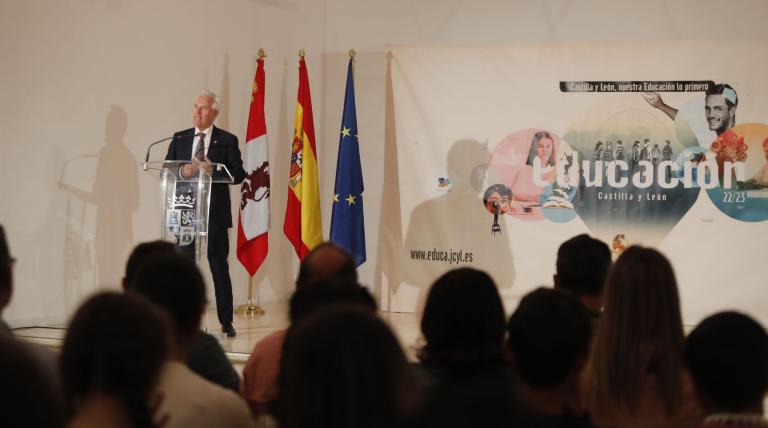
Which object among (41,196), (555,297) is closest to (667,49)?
(41,196)

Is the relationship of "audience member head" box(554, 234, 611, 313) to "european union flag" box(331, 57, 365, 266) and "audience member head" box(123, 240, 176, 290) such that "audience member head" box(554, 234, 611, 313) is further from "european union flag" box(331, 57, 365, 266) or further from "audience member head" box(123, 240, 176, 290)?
"european union flag" box(331, 57, 365, 266)

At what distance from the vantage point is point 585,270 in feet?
10.4

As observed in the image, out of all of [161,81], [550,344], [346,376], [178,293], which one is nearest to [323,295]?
[178,293]

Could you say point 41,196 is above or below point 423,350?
above

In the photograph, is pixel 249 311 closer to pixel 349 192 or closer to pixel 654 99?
pixel 349 192

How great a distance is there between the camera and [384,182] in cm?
775

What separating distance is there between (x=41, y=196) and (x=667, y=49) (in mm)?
4965

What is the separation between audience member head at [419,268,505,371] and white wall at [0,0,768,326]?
532cm

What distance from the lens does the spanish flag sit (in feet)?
24.1

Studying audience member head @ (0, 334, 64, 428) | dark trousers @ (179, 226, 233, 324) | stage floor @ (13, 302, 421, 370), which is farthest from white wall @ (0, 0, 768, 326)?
audience member head @ (0, 334, 64, 428)

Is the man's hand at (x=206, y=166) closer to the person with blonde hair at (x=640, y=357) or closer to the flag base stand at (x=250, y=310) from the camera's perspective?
the flag base stand at (x=250, y=310)

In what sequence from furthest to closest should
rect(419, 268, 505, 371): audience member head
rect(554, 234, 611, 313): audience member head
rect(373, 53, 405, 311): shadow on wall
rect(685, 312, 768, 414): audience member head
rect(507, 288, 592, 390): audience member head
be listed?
Result: rect(373, 53, 405, 311): shadow on wall < rect(554, 234, 611, 313): audience member head < rect(419, 268, 505, 371): audience member head < rect(507, 288, 592, 390): audience member head < rect(685, 312, 768, 414): audience member head

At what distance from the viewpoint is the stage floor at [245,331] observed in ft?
18.6

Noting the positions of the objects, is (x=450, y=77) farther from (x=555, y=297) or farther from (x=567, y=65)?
(x=555, y=297)
